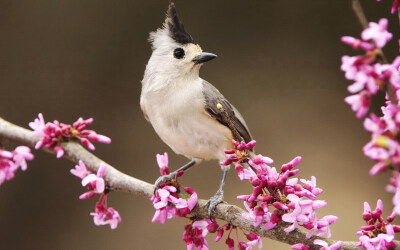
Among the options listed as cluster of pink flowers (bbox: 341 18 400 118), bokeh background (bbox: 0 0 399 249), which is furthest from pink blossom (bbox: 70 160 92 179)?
bokeh background (bbox: 0 0 399 249)

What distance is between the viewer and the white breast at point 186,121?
1.25m

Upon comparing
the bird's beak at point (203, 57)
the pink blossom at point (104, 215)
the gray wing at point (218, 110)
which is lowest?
the pink blossom at point (104, 215)

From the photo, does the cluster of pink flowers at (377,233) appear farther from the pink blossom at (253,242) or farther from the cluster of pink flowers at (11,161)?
the cluster of pink flowers at (11,161)

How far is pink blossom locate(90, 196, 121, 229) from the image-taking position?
0.97 meters

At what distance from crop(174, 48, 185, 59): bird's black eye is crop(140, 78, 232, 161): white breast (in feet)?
0.23

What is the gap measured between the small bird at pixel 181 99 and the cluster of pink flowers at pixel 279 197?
0.39m

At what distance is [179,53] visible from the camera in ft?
4.20

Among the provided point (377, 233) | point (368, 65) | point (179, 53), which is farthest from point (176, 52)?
point (368, 65)

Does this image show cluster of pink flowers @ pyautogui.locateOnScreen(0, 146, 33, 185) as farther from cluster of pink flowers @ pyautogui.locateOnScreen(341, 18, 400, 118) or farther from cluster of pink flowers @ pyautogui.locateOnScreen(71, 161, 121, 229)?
cluster of pink flowers @ pyautogui.locateOnScreen(341, 18, 400, 118)

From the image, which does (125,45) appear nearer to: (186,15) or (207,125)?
(186,15)

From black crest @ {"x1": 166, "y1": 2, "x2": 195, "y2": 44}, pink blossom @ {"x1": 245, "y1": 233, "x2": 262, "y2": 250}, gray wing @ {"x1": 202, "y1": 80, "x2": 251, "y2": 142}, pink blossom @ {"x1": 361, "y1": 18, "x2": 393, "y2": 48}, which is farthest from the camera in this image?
gray wing @ {"x1": 202, "y1": 80, "x2": 251, "y2": 142}

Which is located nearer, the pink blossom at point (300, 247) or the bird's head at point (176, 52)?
the pink blossom at point (300, 247)

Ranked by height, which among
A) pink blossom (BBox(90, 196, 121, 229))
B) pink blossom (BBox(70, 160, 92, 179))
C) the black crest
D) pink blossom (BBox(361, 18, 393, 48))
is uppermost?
the black crest

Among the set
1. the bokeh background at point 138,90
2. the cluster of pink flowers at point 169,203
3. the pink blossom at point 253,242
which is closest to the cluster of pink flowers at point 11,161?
the cluster of pink flowers at point 169,203
